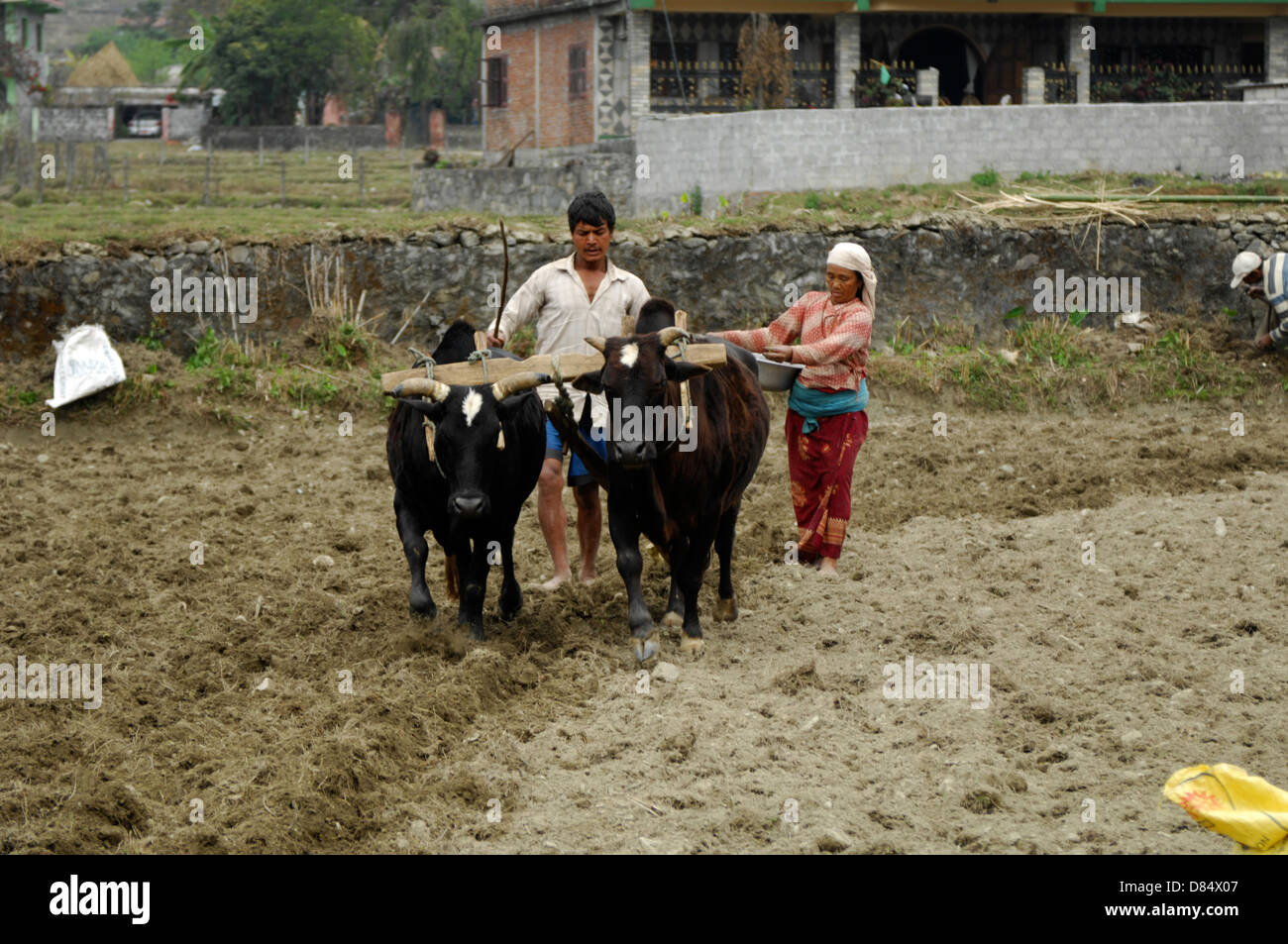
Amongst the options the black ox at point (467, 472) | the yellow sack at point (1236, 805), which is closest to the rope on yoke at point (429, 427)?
the black ox at point (467, 472)

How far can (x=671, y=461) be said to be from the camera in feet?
20.8

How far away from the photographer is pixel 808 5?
25406mm

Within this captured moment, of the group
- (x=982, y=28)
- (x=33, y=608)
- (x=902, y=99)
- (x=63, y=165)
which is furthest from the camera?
(x=982, y=28)

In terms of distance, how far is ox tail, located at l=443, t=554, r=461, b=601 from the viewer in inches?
276

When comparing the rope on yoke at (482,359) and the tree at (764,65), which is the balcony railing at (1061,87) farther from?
the rope on yoke at (482,359)

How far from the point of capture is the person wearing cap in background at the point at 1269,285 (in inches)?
508

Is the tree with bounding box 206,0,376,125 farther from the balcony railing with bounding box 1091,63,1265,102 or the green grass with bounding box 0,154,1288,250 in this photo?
the balcony railing with bounding box 1091,63,1265,102

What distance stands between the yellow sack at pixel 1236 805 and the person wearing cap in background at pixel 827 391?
13.4 ft

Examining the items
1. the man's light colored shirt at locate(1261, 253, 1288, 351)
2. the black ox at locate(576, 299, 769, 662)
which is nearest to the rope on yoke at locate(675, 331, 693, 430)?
the black ox at locate(576, 299, 769, 662)

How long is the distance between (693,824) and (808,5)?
22834mm

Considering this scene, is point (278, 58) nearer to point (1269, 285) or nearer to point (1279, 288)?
point (1269, 285)

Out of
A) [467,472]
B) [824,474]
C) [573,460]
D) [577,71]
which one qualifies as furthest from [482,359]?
[577,71]
